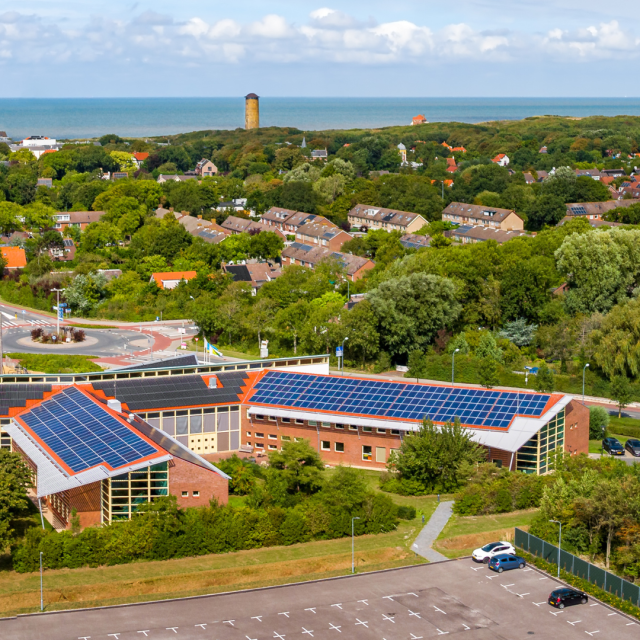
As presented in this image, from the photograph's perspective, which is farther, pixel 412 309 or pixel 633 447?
pixel 412 309

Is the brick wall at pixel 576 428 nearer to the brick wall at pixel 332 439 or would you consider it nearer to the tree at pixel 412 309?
the brick wall at pixel 332 439

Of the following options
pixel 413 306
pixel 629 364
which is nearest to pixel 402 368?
pixel 413 306

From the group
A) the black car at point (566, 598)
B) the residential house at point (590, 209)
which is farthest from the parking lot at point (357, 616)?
the residential house at point (590, 209)

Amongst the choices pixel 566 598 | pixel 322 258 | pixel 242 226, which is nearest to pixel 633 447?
pixel 566 598

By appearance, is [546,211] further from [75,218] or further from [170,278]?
[75,218]

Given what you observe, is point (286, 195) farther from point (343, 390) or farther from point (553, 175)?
point (343, 390)

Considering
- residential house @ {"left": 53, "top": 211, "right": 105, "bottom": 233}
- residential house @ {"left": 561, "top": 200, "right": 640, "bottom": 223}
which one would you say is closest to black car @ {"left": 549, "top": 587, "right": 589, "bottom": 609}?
residential house @ {"left": 561, "top": 200, "right": 640, "bottom": 223}
